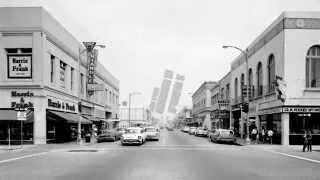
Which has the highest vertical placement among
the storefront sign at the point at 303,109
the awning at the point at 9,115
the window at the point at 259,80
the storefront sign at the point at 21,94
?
the window at the point at 259,80

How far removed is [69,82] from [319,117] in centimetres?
2515

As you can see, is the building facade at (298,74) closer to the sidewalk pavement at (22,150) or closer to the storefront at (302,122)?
the storefront at (302,122)

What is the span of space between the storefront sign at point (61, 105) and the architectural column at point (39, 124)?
4.94 ft

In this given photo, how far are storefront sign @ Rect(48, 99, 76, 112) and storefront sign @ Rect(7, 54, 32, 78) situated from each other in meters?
3.18

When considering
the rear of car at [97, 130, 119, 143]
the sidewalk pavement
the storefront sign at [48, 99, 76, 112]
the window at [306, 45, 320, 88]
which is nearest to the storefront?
the window at [306, 45, 320, 88]

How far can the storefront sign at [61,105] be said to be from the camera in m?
35.5

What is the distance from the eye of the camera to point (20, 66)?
3356 centimetres

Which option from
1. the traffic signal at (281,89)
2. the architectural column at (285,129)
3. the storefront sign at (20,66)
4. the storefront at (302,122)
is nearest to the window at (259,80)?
the storefront at (302,122)

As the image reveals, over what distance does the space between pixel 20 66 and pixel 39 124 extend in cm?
517

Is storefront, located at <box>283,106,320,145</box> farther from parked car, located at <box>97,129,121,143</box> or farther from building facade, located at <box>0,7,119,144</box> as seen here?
building facade, located at <box>0,7,119,144</box>

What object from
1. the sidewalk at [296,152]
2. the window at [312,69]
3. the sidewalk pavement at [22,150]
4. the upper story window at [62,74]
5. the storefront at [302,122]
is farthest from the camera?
the upper story window at [62,74]

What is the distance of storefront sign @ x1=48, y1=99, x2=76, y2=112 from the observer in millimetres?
35475

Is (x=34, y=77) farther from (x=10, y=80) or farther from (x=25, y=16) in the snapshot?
→ (x=25, y=16)

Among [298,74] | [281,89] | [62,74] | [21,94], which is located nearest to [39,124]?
[21,94]
